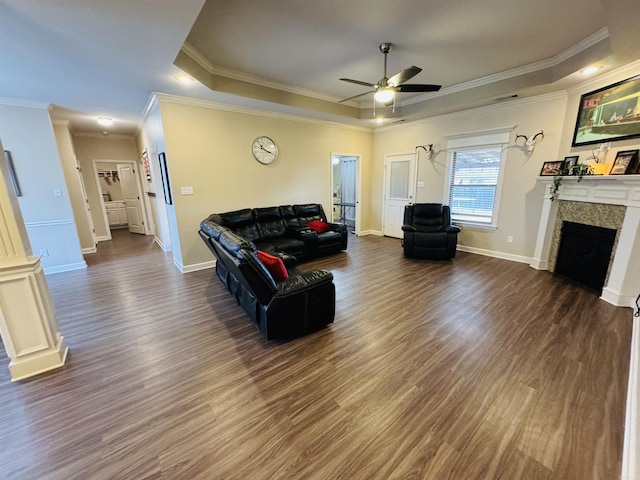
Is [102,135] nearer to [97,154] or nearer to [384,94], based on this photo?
[97,154]

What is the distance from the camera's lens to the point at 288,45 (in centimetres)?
304

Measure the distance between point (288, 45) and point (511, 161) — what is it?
4.12 m

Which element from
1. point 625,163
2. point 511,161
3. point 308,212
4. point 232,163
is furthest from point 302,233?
point 625,163

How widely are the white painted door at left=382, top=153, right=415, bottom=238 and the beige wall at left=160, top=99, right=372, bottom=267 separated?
1480 millimetres

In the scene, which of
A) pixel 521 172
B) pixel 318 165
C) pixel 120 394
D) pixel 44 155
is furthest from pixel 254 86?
pixel 521 172

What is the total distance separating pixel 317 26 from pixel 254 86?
1703mm

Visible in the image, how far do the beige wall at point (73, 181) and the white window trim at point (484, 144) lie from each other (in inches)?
305

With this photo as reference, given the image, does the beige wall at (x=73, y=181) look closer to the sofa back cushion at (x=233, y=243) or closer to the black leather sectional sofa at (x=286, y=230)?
the black leather sectional sofa at (x=286, y=230)

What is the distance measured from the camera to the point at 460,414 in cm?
166

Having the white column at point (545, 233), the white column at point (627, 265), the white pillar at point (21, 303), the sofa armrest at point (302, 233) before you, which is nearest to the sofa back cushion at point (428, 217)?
the white column at point (545, 233)

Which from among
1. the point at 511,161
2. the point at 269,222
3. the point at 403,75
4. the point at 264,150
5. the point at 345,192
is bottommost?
the point at 269,222

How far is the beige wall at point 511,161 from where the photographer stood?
4.03 m

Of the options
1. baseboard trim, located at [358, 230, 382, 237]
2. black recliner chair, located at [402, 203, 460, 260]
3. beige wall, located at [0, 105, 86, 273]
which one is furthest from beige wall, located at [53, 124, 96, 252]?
black recliner chair, located at [402, 203, 460, 260]

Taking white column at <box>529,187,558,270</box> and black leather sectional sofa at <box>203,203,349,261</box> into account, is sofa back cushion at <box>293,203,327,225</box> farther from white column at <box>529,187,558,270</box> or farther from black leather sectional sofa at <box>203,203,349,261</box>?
white column at <box>529,187,558,270</box>
